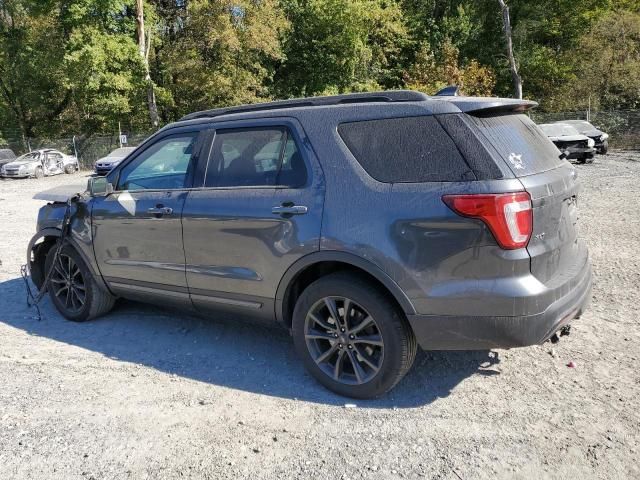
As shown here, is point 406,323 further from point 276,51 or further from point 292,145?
point 276,51

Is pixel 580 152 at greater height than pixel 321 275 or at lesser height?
lesser

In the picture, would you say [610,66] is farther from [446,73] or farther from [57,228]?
[57,228]

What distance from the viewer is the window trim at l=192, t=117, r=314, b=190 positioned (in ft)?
11.4

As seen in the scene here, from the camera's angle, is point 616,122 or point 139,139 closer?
point 616,122

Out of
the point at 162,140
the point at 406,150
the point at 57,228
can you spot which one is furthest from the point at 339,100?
the point at 57,228

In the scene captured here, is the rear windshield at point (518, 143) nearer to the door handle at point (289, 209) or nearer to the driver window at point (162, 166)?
the door handle at point (289, 209)

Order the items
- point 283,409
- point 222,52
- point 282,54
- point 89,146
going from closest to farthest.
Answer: point 283,409
point 222,52
point 89,146
point 282,54

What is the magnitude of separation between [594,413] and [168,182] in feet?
11.3

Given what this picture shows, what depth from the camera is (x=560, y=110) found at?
35719 mm

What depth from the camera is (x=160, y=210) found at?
4129 millimetres

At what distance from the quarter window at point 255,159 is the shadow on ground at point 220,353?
44.5 inches

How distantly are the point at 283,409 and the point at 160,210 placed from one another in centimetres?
181

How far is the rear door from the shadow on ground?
3.20 feet

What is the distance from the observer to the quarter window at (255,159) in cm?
358
